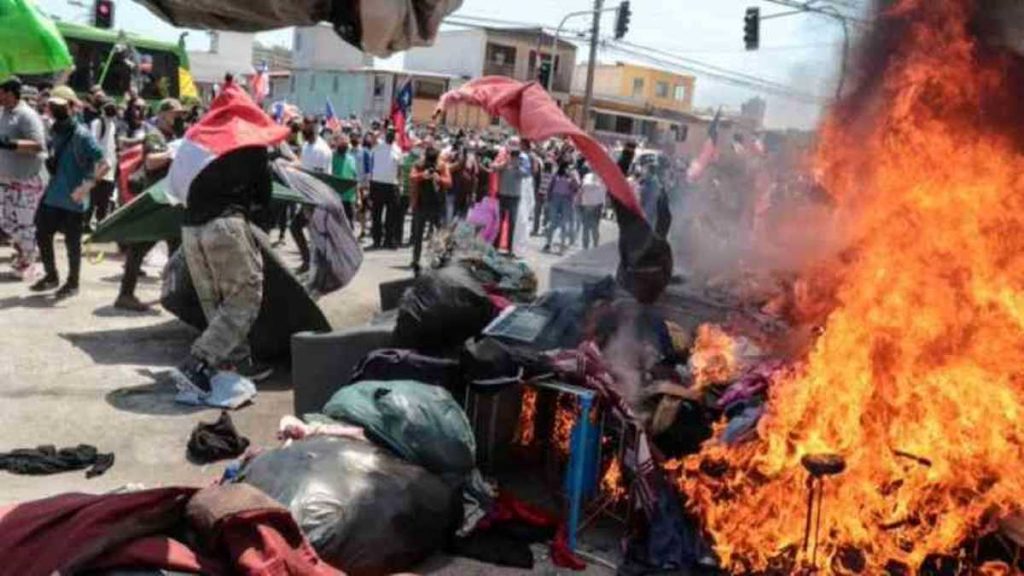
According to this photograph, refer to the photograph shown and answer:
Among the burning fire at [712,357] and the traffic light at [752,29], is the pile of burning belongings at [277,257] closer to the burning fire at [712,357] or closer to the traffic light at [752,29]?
the burning fire at [712,357]

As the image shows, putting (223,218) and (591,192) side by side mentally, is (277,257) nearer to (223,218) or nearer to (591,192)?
(223,218)

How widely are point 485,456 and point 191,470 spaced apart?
61.7 inches

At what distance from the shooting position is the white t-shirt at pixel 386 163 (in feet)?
44.4

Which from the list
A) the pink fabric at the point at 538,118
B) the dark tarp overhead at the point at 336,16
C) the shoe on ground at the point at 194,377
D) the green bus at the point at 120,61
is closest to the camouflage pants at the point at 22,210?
the shoe on ground at the point at 194,377

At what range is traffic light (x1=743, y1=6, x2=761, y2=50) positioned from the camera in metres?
21.5

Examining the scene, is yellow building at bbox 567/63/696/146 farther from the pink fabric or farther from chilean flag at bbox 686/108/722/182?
the pink fabric

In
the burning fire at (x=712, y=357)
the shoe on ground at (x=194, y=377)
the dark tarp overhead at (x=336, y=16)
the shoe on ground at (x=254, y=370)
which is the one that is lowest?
the shoe on ground at (x=254, y=370)

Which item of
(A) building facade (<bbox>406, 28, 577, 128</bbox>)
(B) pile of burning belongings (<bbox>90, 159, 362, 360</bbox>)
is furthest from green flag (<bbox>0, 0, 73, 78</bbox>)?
(A) building facade (<bbox>406, 28, 577, 128</bbox>)

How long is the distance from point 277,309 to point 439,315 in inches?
71.0

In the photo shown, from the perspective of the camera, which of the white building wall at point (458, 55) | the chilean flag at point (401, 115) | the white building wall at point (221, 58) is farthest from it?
the white building wall at point (458, 55)

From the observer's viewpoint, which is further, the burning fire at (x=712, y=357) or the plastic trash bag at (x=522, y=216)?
the plastic trash bag at (x=522, y=216)

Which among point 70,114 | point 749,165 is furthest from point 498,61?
point 70,114

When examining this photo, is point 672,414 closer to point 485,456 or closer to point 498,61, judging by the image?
point 485,456

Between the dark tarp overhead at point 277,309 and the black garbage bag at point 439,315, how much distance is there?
143cm
